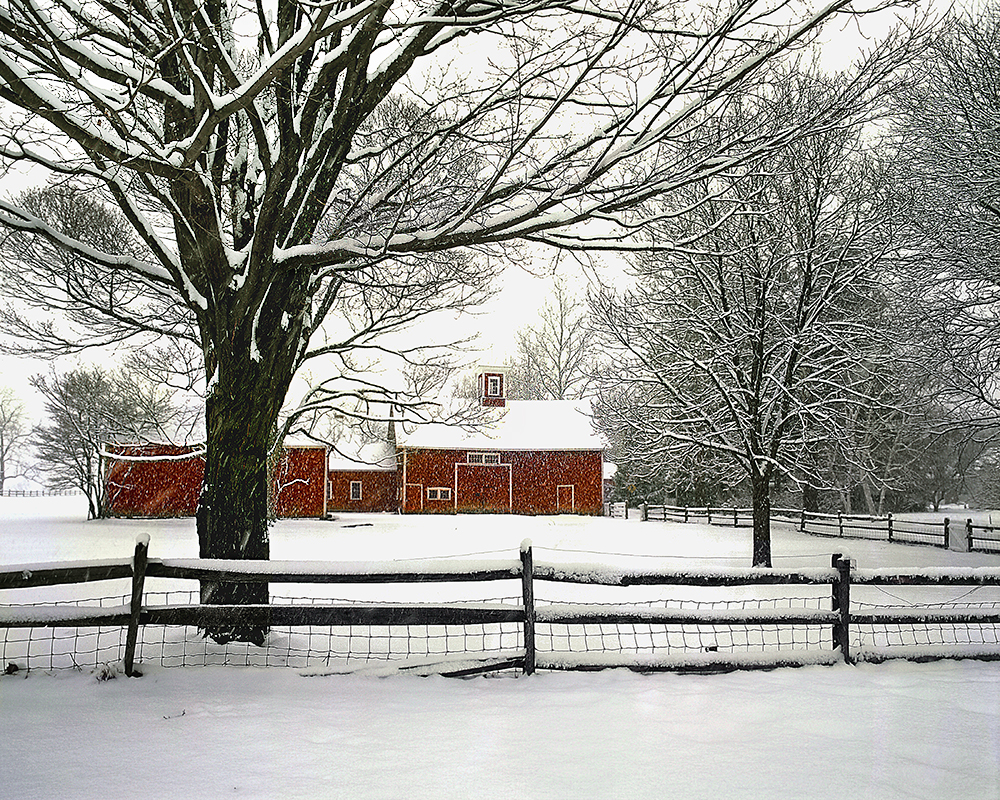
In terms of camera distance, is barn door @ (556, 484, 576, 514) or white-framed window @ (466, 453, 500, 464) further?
white-framed window @ (466, 453, 500, 464)

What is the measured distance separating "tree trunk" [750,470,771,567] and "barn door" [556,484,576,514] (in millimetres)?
23973

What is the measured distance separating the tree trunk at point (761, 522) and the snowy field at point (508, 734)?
8.34 metres

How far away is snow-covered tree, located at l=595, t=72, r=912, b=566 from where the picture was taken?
15.2m

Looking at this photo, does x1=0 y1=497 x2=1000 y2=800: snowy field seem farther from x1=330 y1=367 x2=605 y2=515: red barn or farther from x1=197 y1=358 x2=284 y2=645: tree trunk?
x1=330 y1=367 x2=605 y2=515: red barn

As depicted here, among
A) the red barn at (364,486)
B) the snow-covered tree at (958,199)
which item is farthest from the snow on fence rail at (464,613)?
the red barn at (364,486)

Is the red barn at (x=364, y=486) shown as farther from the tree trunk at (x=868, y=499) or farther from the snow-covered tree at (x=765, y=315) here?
the snow-covered tree at (x=765, y=315)

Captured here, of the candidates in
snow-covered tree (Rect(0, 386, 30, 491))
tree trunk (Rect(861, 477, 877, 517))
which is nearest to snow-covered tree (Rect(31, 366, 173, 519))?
tree trunk (Rect(861, 477, 877, 517))

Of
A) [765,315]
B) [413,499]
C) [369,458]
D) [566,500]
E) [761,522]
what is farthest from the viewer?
[369,458]

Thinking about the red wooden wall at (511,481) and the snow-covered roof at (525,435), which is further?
the red wooden wall at (511,481)

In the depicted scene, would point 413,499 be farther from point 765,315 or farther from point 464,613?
point 464,613

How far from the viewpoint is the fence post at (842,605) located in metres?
6.82

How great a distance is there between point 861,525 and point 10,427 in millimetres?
80085

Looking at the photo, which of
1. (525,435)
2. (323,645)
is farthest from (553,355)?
(323,645)

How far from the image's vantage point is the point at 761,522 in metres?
15.5
